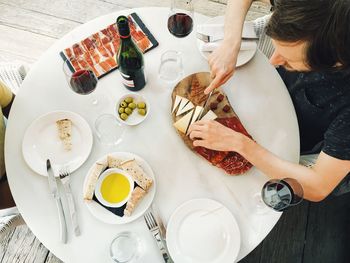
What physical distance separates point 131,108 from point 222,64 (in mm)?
355

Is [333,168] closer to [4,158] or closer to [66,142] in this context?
[66,142]

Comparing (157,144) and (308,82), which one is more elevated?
(308,82)

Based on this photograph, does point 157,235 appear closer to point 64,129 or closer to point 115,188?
point 115,188

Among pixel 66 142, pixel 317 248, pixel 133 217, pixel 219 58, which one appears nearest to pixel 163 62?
pixel 219 58

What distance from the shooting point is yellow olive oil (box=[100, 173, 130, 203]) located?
1.16 meters

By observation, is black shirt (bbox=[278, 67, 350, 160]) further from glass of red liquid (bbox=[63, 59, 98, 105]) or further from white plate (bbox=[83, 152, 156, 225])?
glass of red liquid (bbox=[63, 59, 98, 105])

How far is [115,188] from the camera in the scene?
1170 mm

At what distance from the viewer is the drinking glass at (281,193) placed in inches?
42.8

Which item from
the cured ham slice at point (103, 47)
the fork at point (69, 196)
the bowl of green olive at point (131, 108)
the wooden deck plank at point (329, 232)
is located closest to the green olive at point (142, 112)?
the bowl of green olive at point (131, 108)

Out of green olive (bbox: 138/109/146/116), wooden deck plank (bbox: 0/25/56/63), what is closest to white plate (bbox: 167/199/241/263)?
green olive (bbox: 138/109/146/116)

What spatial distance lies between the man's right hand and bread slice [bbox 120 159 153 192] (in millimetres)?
363

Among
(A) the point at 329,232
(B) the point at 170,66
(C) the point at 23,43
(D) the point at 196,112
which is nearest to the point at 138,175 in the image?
(D) the point at 196,112

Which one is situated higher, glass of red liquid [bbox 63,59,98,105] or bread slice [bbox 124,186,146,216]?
glass of red liquid [bbox 63,59,98,105]

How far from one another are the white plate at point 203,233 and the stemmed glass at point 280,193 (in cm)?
13
